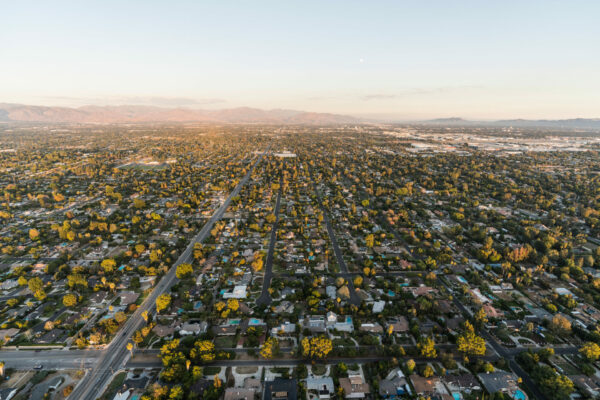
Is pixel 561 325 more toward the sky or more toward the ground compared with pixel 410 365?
more toward the sky

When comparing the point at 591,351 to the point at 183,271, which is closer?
the point at 591,351

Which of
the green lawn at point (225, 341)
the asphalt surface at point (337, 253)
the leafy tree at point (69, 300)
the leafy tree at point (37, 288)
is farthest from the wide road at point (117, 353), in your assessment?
the asphalt surface at point (337, 253)

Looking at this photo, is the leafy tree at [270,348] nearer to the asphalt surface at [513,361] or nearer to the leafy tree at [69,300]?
the asphalt surface at [513,361]

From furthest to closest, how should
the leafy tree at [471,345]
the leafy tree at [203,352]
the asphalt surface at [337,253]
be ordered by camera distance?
the asphalt surface at [337,253] < the leafy tree at [471,345] < the leafy tree at [203,352]

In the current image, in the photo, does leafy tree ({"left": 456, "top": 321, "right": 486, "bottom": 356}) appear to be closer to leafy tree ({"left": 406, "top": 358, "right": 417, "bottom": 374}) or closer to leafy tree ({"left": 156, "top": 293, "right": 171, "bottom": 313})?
leafy tree ({"left": 406, "top": 358, "right": 417, "bottom": 374})

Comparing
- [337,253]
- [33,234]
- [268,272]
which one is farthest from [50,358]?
[337,253]

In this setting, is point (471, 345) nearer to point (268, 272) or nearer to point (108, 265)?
point (268, 272)

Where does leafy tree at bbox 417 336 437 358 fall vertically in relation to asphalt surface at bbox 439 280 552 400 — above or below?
above

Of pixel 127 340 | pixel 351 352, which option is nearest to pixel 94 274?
pixel 127 340

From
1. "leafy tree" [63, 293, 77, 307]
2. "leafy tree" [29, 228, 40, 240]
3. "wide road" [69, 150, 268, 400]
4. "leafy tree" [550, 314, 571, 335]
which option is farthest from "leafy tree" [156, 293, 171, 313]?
"leafy tree" [550, 314, 571, 335]

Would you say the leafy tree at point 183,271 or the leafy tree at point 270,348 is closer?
the leafy tree at point 270,348

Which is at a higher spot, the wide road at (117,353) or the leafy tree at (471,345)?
the leafy tree at (471,345)
